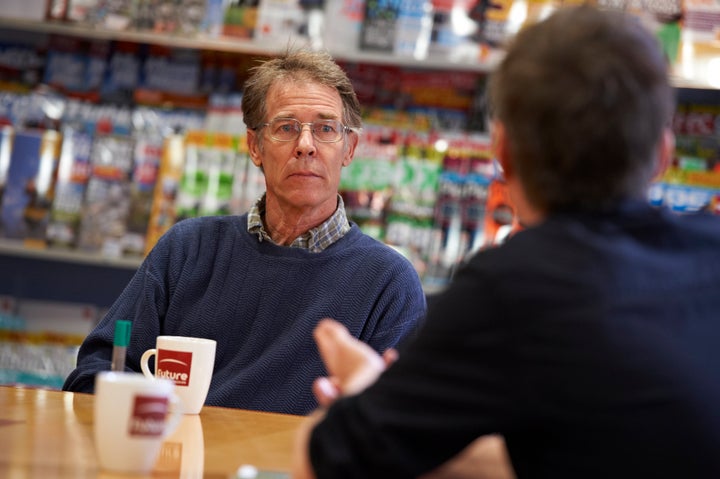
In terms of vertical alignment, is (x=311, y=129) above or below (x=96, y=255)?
above

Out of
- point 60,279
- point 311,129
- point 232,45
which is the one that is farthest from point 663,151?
point 60,279

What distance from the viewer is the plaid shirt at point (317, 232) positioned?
198 cm

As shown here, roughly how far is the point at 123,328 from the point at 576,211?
0.79m

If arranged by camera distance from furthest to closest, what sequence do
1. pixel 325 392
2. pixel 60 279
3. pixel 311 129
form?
pixel 60 279, pixel 311 129, pixel 325 392

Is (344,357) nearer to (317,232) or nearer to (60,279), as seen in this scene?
(317,232)

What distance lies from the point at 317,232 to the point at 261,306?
193mm

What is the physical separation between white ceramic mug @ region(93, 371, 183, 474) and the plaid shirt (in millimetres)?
922

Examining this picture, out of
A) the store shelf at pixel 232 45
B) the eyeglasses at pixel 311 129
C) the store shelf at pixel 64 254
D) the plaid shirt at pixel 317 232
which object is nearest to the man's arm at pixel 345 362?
the plaid shirt at pixel 317 232

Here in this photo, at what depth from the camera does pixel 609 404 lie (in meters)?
0.78

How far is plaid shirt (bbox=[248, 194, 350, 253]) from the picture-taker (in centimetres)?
198

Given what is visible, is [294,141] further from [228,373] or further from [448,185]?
[448,185]

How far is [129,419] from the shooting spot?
106cm

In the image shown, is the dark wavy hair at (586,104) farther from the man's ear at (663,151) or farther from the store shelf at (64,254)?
the store shelf at (64,254)

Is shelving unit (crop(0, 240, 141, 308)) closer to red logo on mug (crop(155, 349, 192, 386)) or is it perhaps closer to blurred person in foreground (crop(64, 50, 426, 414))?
blurred person in foreground (crop(64, 50, 426, 414))
